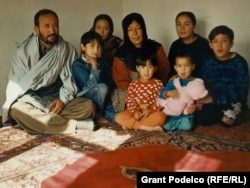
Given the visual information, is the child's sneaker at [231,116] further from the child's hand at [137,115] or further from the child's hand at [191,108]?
the child's hand at [137,115]

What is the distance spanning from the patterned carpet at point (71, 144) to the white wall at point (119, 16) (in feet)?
2.99

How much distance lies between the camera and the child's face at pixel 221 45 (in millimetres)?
2865

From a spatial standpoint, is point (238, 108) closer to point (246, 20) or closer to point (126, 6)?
point (246, 20)

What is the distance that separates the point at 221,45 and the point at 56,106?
136 centimetres

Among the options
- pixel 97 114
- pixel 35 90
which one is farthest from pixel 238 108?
pixel 35 90

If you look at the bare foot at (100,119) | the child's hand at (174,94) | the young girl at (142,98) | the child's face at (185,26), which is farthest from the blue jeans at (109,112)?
the child's face at (185,26)

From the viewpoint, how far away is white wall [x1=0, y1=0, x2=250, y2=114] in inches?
134

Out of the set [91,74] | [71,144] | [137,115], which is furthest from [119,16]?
[71,144]

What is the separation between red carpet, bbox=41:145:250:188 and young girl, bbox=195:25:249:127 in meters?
0.62

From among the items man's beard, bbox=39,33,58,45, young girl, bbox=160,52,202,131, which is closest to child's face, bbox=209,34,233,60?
young girl, bbox=160,52,202,131

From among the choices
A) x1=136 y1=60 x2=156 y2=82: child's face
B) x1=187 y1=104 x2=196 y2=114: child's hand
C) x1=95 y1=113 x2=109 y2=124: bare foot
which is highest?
x1=136 y1=60 x2=156 y2=82: child's face

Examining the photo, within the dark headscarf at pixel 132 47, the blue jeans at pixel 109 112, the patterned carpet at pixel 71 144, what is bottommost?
the patterned carpet at pixel 71 144

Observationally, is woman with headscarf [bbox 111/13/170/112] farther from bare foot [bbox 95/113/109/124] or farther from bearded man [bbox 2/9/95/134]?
bearded man [bbox 2/9/95/134]

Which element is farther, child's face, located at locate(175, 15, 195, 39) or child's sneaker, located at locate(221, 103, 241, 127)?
child's face, located at locate(175, 15, 195, 39)
